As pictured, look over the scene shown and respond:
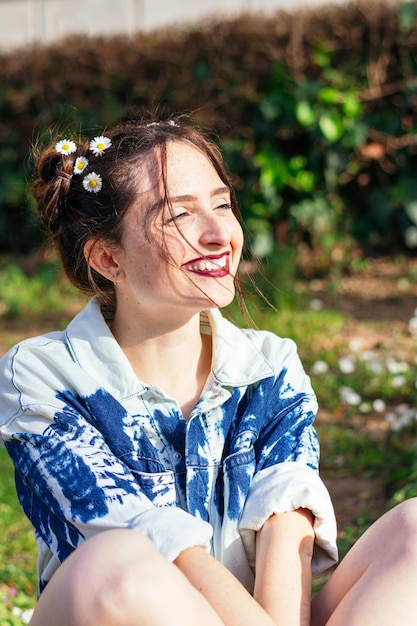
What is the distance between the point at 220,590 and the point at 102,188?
94 cm

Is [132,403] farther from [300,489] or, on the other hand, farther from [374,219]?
[374,219]

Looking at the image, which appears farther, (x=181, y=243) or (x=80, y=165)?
(x=80, y=165)

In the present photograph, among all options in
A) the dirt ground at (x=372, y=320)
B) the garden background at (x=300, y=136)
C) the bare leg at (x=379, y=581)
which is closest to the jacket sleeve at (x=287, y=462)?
the bare leg at (x=379, y=581)

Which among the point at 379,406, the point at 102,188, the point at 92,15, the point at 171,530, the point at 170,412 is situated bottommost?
the point at 379,406

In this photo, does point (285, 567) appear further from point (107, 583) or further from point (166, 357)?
point (166, 357)

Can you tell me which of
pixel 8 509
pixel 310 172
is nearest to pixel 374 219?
pixel 310 172

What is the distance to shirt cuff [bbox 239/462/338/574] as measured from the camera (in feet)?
6.41

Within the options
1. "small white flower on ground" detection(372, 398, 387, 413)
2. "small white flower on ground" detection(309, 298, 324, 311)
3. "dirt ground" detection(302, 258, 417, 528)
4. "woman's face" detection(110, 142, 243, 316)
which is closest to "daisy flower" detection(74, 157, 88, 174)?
"woman's face" detection(110, 142, 243, 316)

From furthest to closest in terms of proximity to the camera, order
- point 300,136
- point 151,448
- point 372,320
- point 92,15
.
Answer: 1. point 92,15
2. point 300,136
3. point 372,320
4. point 151,448

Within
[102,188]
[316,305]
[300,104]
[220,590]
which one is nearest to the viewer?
[220,590]

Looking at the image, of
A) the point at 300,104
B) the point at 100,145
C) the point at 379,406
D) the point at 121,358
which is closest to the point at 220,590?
the point at 121,358

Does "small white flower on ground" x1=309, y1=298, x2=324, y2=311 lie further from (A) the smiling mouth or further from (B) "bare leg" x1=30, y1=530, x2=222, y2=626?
(B) "bare leg" x1=30, y1=530, x2=222, y2=626

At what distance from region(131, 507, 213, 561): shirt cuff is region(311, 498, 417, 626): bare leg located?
312mm

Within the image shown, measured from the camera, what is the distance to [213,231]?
2.07 m
